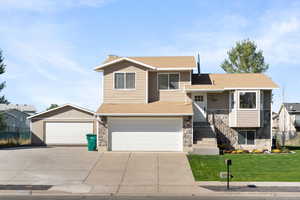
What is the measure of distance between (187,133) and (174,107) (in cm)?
205

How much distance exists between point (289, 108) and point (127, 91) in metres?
33.5

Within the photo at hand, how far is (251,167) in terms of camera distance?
1656 centimetres

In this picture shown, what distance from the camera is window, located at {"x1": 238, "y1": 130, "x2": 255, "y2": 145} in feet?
77.9

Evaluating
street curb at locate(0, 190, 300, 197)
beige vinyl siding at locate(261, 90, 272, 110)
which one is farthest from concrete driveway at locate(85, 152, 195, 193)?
beige vinyl siding at locate(261, 90, 272, 110)

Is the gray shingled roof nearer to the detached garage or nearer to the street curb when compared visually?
the detached garage

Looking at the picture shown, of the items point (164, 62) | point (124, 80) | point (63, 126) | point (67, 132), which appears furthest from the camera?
point (63, 126)

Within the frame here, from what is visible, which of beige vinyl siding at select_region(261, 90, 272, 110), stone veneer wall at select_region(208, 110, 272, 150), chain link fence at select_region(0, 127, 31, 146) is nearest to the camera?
stone veneer wall at select_region(208, 110, 272, 150)

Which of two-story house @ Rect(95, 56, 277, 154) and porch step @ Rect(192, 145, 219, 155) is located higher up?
two-story house @ Rect(95, 56, 277, 154)

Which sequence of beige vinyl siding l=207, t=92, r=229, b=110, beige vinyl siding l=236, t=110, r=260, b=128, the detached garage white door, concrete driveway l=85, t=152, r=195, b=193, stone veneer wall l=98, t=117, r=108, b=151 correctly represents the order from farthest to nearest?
beige vinyl siding l=207, t=92, r=229, b=110, beige vinyl siding l=236, t=110, r=260, b=128, the detached garage white door, stone veneer wall l=98, t=117, r=108, b=151, concrete driveway l=85, t=152, r=195, b=193

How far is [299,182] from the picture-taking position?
1346 cm

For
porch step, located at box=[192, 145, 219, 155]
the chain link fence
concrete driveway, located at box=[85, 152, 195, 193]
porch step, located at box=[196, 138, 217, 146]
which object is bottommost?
the chain link fence

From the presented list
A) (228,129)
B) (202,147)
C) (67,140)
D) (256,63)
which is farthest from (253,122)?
(256,63)

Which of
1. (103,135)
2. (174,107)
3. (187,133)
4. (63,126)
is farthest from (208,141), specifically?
(63,126)

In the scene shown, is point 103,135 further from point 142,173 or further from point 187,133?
point 142,173
